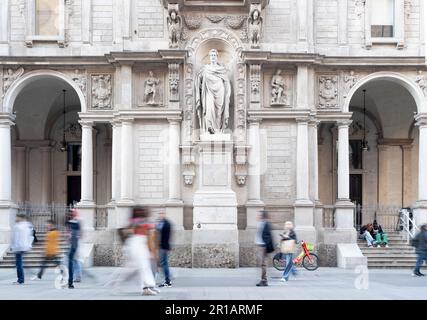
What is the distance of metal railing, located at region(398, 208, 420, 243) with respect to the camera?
28094 mm

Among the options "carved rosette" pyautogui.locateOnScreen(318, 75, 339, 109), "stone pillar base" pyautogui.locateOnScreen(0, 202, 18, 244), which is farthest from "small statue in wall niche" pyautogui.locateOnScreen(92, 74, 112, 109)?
"carved rosette" pyautogui.locateOnScreen(318, 75, 339, 109)

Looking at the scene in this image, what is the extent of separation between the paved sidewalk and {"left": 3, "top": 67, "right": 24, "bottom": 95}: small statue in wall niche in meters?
6.87

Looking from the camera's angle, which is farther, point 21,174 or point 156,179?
point 21,174

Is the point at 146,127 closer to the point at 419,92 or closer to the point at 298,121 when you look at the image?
the point at 298,121

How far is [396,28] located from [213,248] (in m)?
10.5

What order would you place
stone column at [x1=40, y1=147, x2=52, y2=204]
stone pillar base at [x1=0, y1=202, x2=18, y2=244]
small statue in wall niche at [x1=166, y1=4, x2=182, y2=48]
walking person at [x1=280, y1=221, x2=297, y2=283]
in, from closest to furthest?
walking person at [x1=280, y1=221, x2=297, y2=283] → small statue in wall niche at [x1=166, y1=4, x2=182, y2=48] → stone pillar base at [x1=0, y1=202, x2=18, y2=244] → stone column at [x1=40, y1=147, x2=52, y2=204]

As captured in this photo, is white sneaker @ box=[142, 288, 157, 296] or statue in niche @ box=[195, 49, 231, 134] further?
statue in niche @ box=[195, 49, 231, 134]

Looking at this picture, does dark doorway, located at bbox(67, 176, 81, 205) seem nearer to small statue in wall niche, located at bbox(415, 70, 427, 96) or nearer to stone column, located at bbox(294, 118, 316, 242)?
stone column, located at bbox(294, 118, 316, 242)

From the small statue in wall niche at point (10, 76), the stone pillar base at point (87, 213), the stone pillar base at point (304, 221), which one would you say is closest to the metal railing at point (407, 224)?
the stone pillar base at point (304, 221)

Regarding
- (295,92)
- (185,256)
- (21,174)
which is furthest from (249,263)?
(21,174)

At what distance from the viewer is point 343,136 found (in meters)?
28.2

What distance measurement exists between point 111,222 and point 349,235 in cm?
857

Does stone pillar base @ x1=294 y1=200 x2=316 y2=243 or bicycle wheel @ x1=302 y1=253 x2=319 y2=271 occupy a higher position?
stone pillar base @ x1=294 y1=200 x2=316 y2=243

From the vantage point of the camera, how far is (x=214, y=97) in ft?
87.6
